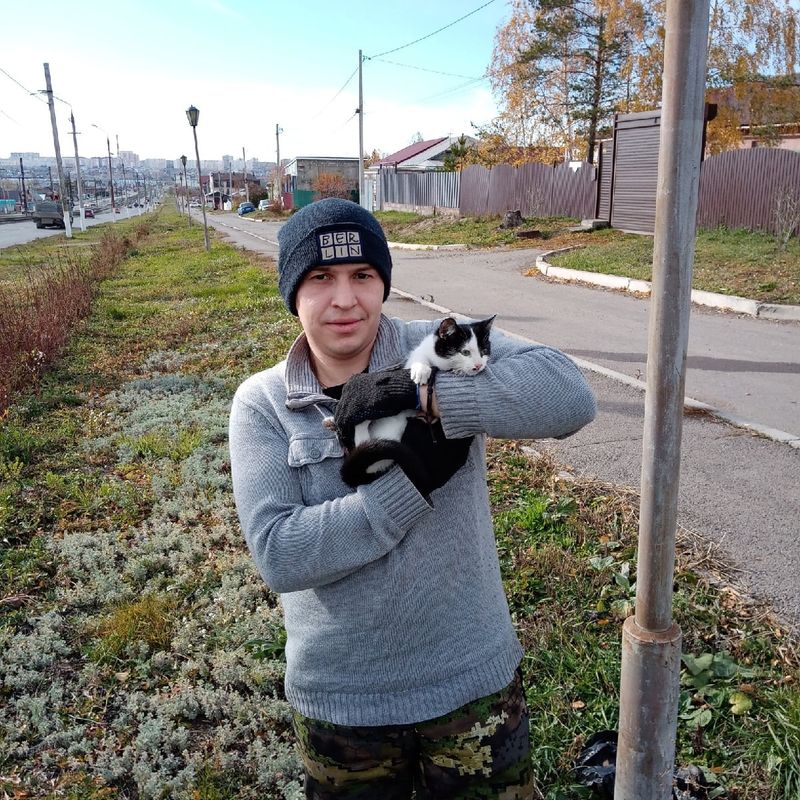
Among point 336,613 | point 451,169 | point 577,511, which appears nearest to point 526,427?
point 336,613

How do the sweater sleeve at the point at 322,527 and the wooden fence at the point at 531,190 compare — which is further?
the wooden fence at the point at 531,190

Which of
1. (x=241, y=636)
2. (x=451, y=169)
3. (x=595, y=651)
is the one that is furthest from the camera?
(x=451, y=169)

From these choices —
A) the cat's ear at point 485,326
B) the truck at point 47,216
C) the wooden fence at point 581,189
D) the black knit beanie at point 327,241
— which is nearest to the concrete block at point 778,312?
the wooden fence at point 581,189

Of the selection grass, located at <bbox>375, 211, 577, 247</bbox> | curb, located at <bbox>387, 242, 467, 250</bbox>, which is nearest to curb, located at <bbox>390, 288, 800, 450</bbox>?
grass, located at <bbox>375, 211, 577, 247</bbox>

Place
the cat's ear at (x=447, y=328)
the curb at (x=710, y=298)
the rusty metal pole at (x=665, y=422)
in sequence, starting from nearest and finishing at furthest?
the rusty metal pole at (x=665, y=422) < the cat's ear at (x=447, y=328) < the curb at (x=710, y=298)

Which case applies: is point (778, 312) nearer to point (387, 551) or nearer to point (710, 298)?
point (710, 298)

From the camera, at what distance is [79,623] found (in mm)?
3695

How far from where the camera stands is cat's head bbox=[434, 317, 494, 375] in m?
1.72

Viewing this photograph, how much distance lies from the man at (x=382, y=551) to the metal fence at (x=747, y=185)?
15.9 m

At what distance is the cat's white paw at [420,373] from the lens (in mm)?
1642

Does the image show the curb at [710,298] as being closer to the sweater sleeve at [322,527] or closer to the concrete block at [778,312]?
the concrete block at [778,312]

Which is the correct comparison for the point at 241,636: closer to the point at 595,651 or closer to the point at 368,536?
the point at 595,651

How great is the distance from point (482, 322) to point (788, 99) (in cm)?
3066

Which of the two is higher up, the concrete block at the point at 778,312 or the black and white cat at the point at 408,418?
the black and white cat at the point at 408,418
